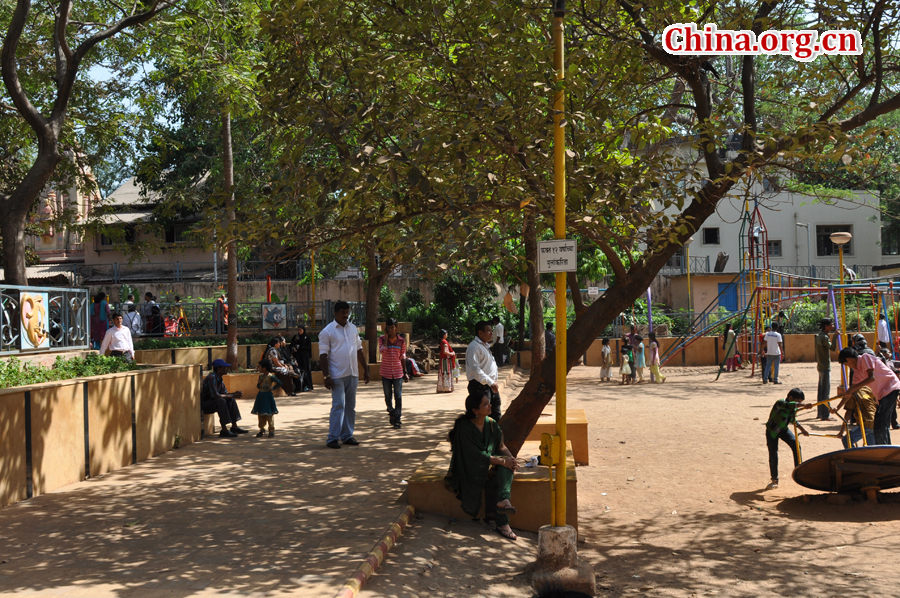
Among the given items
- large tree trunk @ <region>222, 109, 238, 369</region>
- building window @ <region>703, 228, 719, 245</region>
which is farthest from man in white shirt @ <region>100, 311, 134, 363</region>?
building window @ <region>703, 228, 719, 245</region>

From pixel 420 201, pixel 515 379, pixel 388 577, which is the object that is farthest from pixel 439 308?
pixel 388 577

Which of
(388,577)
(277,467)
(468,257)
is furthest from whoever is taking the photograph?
(277,467)

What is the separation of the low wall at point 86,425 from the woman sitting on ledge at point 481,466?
3.99 m

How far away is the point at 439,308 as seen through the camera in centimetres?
2933

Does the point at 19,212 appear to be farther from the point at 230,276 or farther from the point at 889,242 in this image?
the point at 889,242

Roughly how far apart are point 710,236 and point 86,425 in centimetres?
3582

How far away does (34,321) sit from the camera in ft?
31.0

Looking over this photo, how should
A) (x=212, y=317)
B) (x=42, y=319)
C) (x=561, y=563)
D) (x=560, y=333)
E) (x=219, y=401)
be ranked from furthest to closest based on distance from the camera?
(x=212, y=317), (x=219, y=401), (x=42, y=319), (x=560, y=333), (x=561, y=563)

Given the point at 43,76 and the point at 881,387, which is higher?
the point at 43,76

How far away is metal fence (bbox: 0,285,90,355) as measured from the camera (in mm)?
8945

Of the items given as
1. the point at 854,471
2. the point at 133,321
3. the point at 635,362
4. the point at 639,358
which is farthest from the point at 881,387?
the point at 133,321

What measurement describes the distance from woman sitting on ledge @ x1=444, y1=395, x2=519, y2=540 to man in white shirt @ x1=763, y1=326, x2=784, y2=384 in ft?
49.5

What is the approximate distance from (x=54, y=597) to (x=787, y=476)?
8.44 m

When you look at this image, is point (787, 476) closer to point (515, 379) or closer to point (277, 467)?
point (277, 467)
